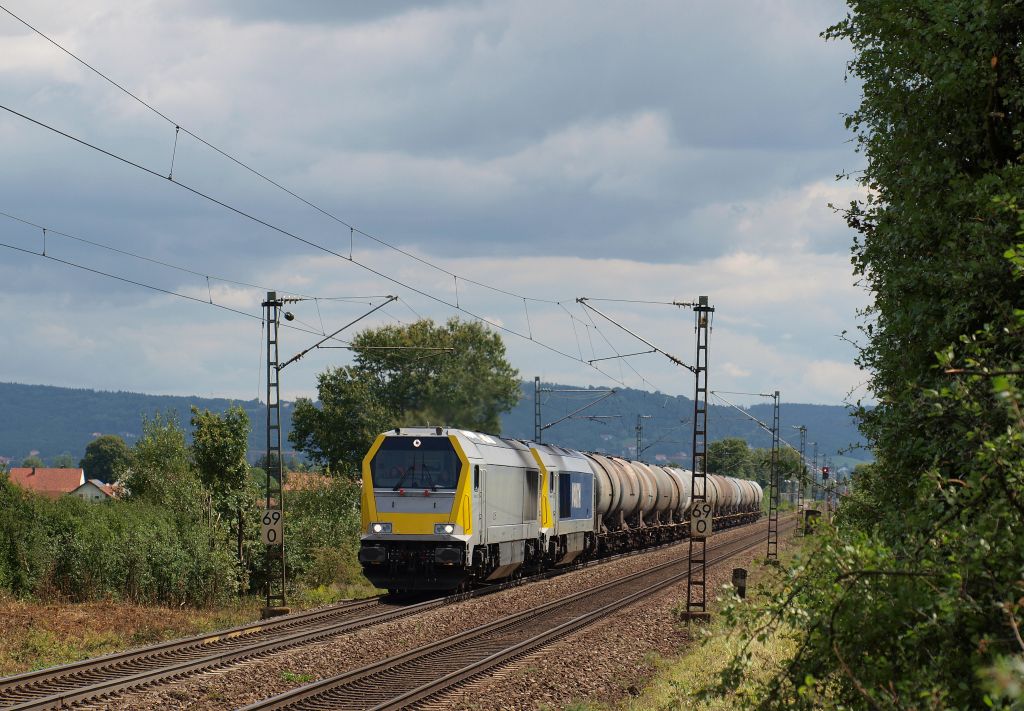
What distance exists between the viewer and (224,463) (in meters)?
32.8

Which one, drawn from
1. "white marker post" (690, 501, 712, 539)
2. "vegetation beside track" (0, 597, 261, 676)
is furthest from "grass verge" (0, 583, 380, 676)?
"white marker post" (690, 501, 712, 539)

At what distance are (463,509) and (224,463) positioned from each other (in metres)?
9.20

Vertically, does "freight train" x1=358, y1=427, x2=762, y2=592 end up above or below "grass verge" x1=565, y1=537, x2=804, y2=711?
above

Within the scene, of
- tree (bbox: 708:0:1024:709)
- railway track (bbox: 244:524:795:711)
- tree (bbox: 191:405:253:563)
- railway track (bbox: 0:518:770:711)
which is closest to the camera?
tree (bbox: 708:0:1024:709)

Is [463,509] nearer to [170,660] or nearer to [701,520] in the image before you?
[701,520]

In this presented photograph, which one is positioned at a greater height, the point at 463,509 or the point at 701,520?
the point at 463,509

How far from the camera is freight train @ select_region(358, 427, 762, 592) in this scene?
2712cm

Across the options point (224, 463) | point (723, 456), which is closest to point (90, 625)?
point (224, 463)

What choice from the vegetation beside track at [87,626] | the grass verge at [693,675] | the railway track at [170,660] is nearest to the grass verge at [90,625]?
the vegetation beside track at [87,626]

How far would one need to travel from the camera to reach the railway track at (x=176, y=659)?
1498 cm

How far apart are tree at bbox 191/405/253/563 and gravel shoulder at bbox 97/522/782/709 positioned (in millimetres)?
8278

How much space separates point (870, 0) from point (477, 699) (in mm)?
10968

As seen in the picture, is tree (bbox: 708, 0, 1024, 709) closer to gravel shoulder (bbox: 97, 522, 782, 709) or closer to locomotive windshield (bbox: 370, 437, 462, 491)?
gravel shoulder (bbox: 97, 522, 782, 709)

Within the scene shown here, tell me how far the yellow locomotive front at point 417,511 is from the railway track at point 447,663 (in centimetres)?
272
